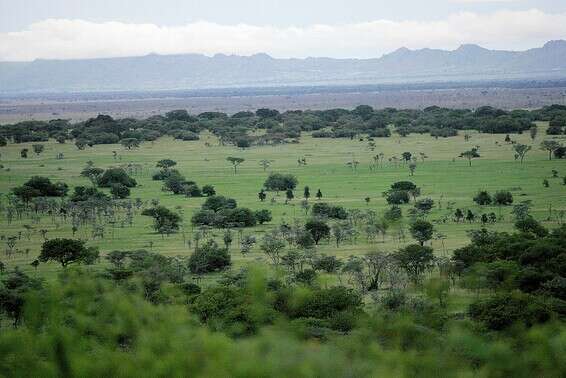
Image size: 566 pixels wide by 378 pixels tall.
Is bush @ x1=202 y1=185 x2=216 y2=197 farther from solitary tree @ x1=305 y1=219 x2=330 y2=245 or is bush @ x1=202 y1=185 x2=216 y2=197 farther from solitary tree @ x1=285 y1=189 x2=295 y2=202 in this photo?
solitary tree @ x1=305 y1=219 x2=330 y2=245

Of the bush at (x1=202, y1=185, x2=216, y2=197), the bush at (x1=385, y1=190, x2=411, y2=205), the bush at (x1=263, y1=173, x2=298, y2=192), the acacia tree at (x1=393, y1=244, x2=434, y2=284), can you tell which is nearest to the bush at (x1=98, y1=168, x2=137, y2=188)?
the bush at (x1=202, y1=185, x2=216, y2=197)

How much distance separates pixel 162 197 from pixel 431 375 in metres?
45.0

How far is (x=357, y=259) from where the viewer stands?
94.2 feet

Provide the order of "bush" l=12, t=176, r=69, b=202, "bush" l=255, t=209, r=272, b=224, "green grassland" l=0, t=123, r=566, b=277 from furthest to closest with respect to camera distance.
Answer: "bush" l=12, t=176, r=69, b=202, "bush" l=255, t=209, r=272, b=224, "green grassland" l=0, t=123, r=566, b=277

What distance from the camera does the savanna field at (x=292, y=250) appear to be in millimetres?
5449

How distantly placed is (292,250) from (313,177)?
86.1ft

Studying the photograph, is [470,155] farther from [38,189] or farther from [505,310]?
[505,310]

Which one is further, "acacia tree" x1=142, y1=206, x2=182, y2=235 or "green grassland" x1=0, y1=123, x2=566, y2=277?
"acacia tree" x1=142, y1=206, x2=182, y2=235

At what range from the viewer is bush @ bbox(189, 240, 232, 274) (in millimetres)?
28328

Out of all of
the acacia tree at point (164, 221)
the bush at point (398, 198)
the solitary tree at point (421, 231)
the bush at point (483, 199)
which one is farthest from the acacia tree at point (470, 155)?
the acacia tree at point (164, 221)

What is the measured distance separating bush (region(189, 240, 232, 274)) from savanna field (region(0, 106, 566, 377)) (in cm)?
7

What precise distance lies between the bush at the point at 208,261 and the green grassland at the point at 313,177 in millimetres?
1058

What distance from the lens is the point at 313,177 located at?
57.3 meters

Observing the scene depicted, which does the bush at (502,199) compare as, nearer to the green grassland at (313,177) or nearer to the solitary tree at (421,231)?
the green grassland at (313,177)
